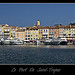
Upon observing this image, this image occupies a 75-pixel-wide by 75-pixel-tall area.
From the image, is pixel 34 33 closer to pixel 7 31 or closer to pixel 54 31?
pixel 54 31

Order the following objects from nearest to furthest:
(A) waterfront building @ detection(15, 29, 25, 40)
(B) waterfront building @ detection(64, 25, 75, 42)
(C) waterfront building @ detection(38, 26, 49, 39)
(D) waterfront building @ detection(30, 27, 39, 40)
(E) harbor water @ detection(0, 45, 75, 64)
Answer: (E) harbor water @ detection(0, 45, 75, 64) < (B) waterfront building @ detection(64, 25, 75, 42) < (C) waterfront building @ detection(38, 26, 49, 39) < (D) waterfront building @ detection(30, 27, 39, 40) < (A) waterfront building @ detection(15, 29, 25, 40)

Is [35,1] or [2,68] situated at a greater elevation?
[35,1]

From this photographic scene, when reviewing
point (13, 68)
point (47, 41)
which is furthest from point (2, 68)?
point (47, 41)

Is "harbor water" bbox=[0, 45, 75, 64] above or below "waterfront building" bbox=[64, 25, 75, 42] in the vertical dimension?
below

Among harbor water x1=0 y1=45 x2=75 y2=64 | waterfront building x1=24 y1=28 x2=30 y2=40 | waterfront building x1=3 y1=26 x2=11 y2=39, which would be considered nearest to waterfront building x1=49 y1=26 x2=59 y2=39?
waterfront building x1=24 y1=28 x2=30 y2=40

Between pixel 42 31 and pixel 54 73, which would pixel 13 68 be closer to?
pixel 54 73

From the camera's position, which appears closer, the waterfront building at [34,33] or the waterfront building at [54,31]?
the waterfront building at [54,31]

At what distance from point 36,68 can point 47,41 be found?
50066 mm

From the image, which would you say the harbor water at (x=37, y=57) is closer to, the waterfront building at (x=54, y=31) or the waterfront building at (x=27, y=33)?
the waterfront building at (x=54, y=31)

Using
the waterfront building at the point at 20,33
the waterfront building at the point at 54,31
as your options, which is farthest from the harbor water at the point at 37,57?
the waterfront building at the point at 20,33

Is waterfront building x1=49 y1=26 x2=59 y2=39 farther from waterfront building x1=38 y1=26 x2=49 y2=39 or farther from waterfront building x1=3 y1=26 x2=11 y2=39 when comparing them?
waterfront building x1=3 y1=26 x2=11 y2=39

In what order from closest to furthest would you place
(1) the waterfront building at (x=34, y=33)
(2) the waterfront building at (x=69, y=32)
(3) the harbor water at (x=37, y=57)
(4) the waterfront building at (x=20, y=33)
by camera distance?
1. (3) the harbor water at (x=37, y=57)
2. (2) the waterfront building at (x=69, y=32)
3. (1) the waterfront building at (x=34, y=33)
4. (4) the waterfront building at (x=20, y=33)

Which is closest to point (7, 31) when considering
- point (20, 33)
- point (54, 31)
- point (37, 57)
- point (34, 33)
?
point (20, 33)

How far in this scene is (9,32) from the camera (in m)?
71.2
